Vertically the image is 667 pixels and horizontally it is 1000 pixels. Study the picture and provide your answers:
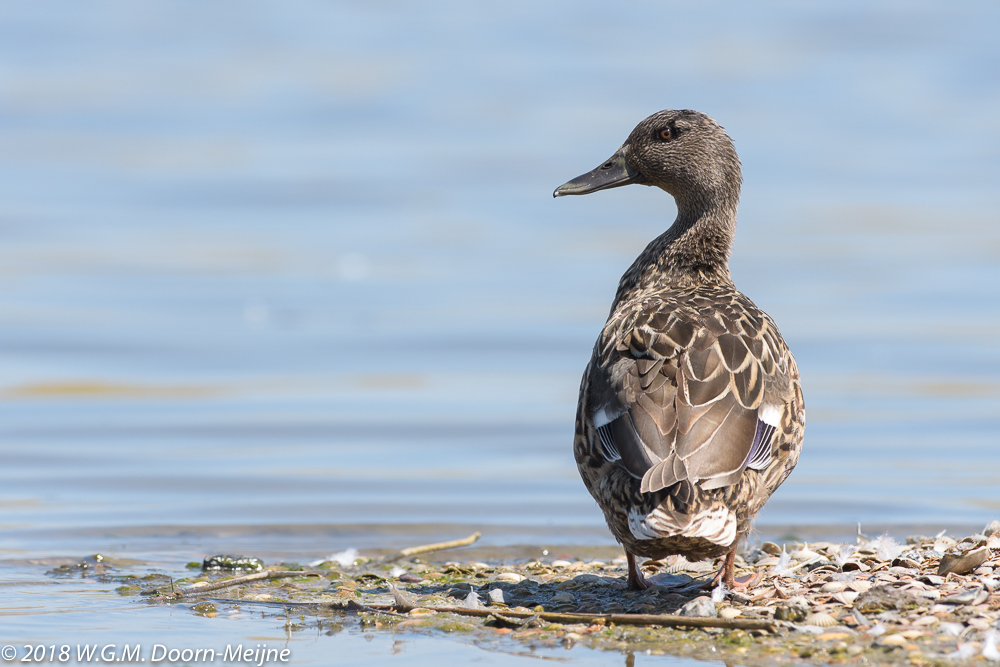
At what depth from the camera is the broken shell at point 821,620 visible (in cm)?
539

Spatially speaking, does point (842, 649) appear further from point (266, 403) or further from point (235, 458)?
point (266, 403)

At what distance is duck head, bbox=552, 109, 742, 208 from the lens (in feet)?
26.2

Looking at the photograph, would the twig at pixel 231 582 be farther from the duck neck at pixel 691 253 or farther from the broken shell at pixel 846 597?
A: the broken shell at pixel 846 597

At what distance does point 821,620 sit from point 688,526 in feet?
2.02

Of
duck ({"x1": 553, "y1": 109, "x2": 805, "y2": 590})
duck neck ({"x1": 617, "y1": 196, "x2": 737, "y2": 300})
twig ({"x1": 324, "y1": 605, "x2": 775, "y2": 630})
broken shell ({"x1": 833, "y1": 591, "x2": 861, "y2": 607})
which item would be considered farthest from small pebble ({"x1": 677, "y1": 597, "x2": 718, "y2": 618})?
duck neck ({"x1": 617, "y1": 196, "x2": 737, "y2": 300})

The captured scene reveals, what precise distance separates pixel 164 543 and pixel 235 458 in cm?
236

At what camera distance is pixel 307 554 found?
8.48 m

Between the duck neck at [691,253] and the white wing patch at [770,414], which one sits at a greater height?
the duck neck at [691,253]

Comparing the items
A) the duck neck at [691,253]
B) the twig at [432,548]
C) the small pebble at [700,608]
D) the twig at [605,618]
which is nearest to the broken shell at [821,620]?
the twig at [605,618]

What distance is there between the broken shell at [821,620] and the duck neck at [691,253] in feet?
8.13

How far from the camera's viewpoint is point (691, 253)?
25.2ft

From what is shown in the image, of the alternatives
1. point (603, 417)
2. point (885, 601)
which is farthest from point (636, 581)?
point (885, 601)

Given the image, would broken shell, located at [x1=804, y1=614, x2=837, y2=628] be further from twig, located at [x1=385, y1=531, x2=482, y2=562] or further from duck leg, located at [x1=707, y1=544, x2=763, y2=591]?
twig, located at [x1=385, y1=531, x2=482, y2=562]

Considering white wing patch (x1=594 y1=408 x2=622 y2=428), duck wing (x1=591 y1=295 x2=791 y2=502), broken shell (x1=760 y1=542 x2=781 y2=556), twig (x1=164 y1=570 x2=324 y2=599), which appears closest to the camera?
duck wing (x1=591 y1=295 x2=791 y2=502)
